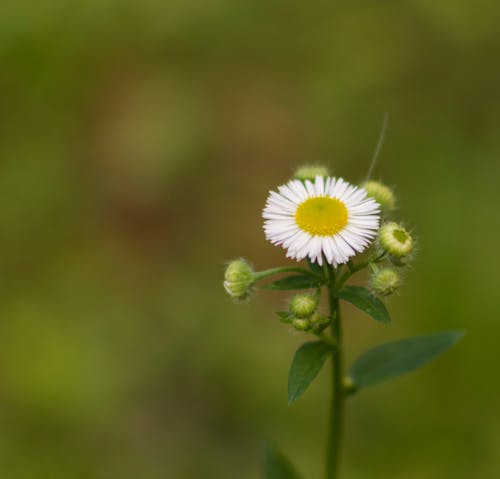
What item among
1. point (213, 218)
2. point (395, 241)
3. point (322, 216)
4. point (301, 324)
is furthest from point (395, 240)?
point (213, 218)

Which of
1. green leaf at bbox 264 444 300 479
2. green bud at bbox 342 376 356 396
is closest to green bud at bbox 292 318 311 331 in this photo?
green bud at bbox 342 376 356 396

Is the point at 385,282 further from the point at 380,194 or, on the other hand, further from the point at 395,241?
the point at 380,194

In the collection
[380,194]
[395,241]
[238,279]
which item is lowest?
[395,241]

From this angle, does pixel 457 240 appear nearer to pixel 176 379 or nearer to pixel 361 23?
pixel 176 379

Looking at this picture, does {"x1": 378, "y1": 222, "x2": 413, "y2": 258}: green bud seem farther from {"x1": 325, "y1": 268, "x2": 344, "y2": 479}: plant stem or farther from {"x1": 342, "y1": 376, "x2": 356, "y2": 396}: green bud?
{"x1": 342, "y1": 376, "x2": 356, "y2": 396}: green bud

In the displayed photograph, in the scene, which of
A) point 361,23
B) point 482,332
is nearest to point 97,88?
point 361,23

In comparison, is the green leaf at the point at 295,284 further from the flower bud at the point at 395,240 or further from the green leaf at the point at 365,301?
the flower bud at the point at 395,240

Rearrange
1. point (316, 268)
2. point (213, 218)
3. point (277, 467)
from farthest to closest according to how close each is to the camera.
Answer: point (213, 218)
point (277, 467)
point (316, 268)
